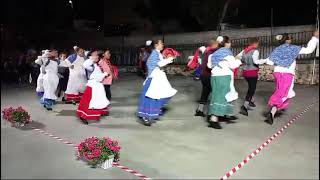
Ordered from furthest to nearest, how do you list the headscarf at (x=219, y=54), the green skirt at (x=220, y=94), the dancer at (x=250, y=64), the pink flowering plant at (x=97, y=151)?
the dancer at (x=250, y=64)
the green skirt at (x=220, y=94)
the headscarf at (x=219, y=54)
the pink flowering plant at (x=97, y=151)

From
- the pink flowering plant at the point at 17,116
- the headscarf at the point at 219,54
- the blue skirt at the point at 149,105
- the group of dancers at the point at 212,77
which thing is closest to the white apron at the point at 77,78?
the group of dancers at the point at 212,77

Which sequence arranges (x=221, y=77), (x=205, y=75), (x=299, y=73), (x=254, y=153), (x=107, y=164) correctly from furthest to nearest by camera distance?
(x=299, y=73)
(x=205, y=75)
(x=221, y=77)
(x=254, y=153)
(x=107, y=164)

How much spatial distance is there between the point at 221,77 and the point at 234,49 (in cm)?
1115

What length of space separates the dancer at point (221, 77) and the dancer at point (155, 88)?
84cm

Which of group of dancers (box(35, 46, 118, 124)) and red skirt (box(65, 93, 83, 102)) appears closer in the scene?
group of dancers (box(35, 46, 118, 124))

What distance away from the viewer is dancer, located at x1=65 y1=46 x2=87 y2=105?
406 inches

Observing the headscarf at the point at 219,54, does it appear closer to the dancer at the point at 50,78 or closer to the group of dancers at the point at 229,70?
the group of dancers at the point at 229,70

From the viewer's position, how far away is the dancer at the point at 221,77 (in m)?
7.15

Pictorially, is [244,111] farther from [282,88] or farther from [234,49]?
[234,49]

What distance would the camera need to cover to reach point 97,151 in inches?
199

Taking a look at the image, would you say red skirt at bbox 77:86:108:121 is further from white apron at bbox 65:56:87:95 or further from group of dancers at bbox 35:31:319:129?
white apron at bbox 65:56:87:95

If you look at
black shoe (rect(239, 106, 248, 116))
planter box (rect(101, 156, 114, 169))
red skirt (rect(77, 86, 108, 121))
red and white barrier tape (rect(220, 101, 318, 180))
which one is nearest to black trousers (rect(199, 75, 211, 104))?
black shoe (rect(239, 106, 248, 116))

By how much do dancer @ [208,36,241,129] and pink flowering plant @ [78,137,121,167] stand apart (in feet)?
8.47

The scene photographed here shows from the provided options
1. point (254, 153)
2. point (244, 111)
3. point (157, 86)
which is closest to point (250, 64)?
point (244, 111)
